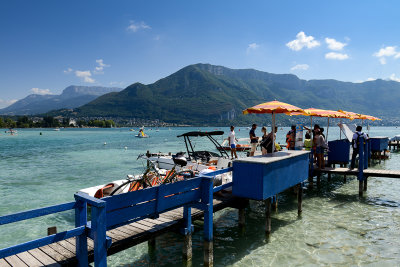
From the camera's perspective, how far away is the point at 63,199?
1576cm

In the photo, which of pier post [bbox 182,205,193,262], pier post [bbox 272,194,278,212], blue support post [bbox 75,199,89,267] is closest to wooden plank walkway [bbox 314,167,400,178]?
pier post [bbox 272,194,278,212]

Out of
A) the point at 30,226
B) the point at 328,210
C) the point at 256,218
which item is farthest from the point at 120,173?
the point at 328,210

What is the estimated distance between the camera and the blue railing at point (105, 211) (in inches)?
161

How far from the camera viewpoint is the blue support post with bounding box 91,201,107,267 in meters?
4.32

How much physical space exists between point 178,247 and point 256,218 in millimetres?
3854

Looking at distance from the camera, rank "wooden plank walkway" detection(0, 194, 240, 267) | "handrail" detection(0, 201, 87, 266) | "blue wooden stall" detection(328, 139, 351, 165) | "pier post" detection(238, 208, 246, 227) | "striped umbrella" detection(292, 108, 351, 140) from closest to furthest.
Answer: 1. "handrail" detection(0, 201, 87, 266)
2. "wooden plank walkway" detection(0, 194, 240, 267)
3. "pier post" detection(238, 208, 246, 227)
4. "striped umbrella" detection(292, 108, 351, 140)
5. "blue wooden stall" detection(328, 139, 351, 165)

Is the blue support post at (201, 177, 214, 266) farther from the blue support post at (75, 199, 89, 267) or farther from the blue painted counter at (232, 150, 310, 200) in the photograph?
the blue support post at (75, 199, 89, 267)

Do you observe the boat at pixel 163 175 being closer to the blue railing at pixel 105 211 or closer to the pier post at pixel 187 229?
the pier post at pixel 187 229

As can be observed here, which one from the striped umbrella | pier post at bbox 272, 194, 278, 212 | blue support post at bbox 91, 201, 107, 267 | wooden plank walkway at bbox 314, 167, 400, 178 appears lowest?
pier post at bbox 272, 194, 278, 212

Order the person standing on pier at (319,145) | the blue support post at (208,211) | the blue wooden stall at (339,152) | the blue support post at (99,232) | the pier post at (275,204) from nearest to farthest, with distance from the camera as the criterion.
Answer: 1. the blue support post at (99,232)
2. the blue support post at (208,211)
3. the pier post at (275,204)
4. the person standing on pier at (319,145)
5. the blue wooden stall at (339,152)

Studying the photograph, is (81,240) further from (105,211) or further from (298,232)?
(298,232)

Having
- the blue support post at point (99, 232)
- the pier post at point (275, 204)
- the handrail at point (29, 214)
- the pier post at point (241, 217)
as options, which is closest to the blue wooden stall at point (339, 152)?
the pier post at point (275, 204)

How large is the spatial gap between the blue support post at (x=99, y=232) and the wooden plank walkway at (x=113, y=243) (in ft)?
1.95

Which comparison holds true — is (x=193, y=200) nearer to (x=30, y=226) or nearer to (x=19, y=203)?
(x=30, y=226)
